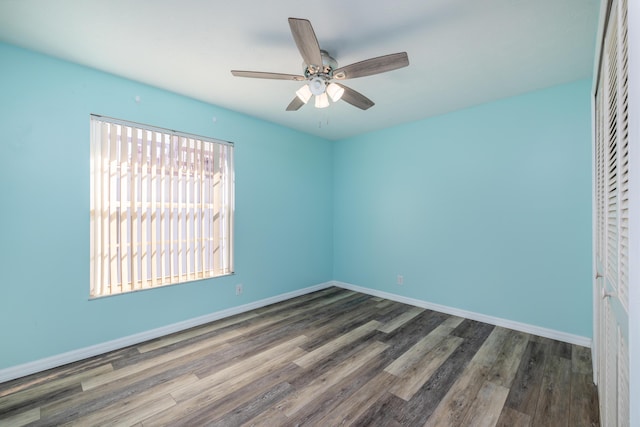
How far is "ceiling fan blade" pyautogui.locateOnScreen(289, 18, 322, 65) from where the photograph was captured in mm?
1433

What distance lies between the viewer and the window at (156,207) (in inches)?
96.7

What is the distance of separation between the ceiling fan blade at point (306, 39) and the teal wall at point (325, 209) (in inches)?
72.1

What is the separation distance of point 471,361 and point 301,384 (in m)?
1.46

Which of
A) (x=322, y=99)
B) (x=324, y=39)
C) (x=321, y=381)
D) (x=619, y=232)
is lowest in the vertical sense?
(x=321, y=381)

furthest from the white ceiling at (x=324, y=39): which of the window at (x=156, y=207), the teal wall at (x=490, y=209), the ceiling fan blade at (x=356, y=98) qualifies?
the window at (x=156, y=207)

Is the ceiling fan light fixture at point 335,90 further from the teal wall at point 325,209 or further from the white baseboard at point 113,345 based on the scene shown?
the white baseboard at point 113,345

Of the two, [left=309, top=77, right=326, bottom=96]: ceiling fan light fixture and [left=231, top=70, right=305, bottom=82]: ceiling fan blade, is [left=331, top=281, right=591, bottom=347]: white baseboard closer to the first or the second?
[left=309, top=77, right=326, bottom=96]: ceiling fan light fixture

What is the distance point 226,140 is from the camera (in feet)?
10.7

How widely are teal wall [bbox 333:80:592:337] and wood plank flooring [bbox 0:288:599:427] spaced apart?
47cm

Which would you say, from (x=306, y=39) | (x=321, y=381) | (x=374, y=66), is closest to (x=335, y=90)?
(x=374, y=66)

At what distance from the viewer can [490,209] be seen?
304 cm

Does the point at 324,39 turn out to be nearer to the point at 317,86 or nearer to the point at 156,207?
the point at 317,86

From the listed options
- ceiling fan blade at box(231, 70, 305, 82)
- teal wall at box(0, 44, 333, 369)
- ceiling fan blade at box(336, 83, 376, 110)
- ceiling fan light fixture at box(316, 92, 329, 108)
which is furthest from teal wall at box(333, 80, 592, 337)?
teal wall at box(0, 44, 333, 369)

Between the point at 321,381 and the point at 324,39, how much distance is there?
2.55 metres
